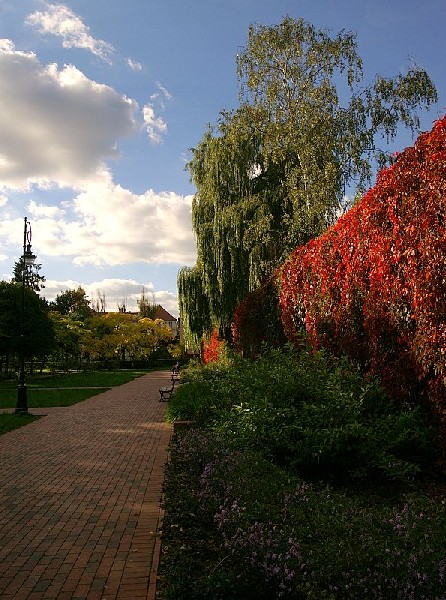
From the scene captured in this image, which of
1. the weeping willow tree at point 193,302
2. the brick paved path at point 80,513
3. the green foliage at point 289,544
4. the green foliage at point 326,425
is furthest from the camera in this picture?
the weeping willow tree at point 193,302

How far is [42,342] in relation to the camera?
33.5 m

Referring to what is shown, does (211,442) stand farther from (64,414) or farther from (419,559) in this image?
(64,414)

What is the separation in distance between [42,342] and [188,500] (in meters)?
30.2

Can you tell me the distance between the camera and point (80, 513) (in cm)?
576

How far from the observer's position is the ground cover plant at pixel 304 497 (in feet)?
10.1

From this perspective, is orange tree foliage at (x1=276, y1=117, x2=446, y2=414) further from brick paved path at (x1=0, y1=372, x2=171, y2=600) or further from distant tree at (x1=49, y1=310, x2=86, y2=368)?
distant tree at (x1=49, y1=310, x2=86, y2=368)

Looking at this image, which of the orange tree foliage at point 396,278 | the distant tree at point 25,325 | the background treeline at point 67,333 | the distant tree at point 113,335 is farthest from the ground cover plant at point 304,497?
the distant tree at point 113,335

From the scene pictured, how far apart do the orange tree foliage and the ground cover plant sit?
0.51m

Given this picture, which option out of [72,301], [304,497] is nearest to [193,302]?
[304,497]

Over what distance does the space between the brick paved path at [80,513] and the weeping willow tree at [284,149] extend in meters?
7.23

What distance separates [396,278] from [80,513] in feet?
14.9

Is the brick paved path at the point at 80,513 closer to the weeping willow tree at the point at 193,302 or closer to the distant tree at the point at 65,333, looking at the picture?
the weeping willow tree at the point at 193,302

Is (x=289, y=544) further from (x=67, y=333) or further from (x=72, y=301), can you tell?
(x=72, y=301)

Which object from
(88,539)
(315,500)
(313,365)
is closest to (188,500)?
(88,539)
